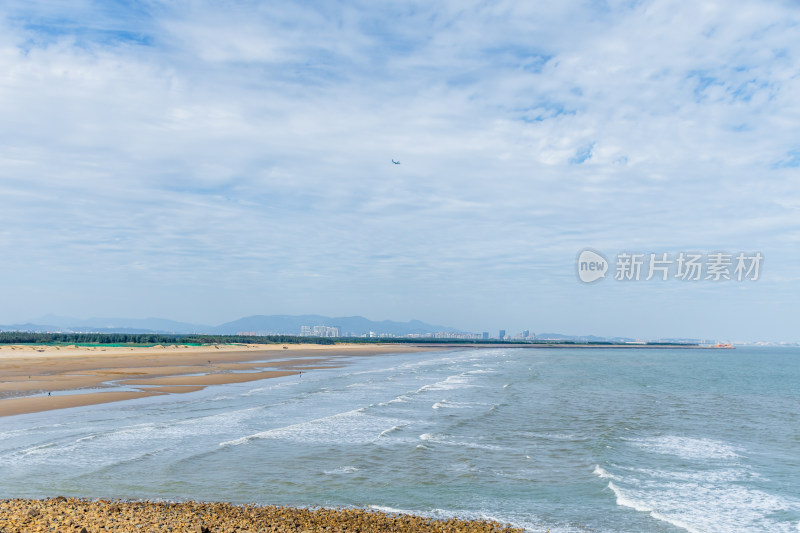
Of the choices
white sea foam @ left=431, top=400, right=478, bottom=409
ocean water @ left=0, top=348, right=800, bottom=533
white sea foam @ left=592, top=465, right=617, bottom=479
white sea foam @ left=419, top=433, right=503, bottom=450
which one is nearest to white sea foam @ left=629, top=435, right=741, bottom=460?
ocean water @ left=0, top=348, right=800, bottom=533

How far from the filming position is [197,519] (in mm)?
11102

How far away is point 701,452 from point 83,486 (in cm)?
2044

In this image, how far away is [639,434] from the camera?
24000mm

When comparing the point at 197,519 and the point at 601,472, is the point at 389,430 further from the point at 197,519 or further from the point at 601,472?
the point at 197,519

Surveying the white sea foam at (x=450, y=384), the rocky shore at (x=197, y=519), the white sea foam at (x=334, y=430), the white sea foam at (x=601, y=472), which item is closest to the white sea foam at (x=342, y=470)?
the rocky shore at (x=197, y=519)

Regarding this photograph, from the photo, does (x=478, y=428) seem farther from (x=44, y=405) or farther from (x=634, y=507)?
(x=44, y=405)

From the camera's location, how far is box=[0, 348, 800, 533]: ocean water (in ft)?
45.1

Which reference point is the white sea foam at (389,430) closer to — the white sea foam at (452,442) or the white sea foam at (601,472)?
the white sea foam at (452,442)

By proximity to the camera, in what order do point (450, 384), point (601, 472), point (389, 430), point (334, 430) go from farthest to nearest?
point (450, 384)
point (389, 430)
point (334, 430)
point (601, 472)

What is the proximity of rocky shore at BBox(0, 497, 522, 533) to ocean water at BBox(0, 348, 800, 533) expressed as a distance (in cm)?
108

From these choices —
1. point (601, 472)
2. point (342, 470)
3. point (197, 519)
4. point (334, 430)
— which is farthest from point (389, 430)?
point (197, 519)

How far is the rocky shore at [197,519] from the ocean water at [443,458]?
1.08 m

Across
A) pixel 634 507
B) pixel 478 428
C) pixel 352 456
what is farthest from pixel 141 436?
pixel 634 507

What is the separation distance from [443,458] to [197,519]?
930cm
